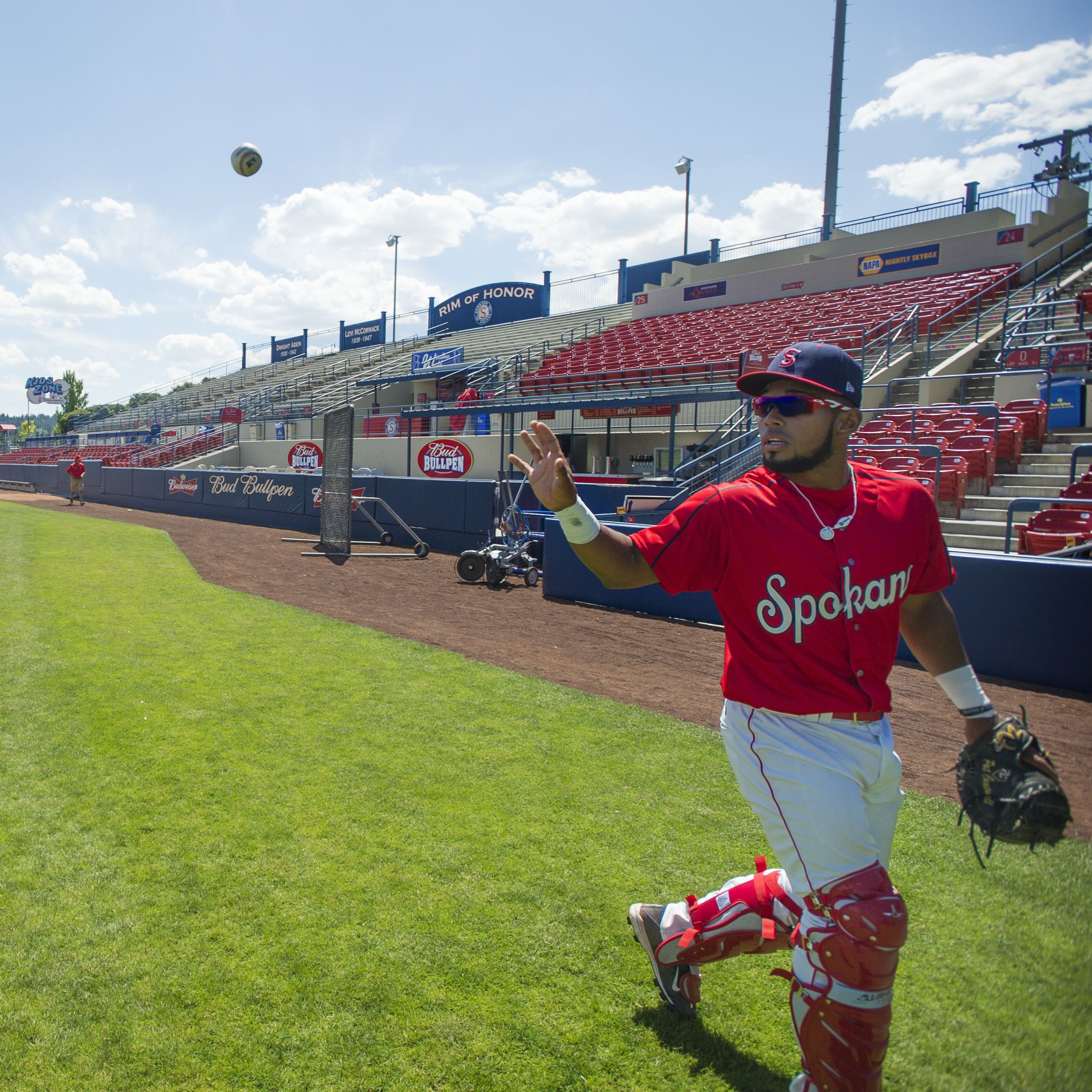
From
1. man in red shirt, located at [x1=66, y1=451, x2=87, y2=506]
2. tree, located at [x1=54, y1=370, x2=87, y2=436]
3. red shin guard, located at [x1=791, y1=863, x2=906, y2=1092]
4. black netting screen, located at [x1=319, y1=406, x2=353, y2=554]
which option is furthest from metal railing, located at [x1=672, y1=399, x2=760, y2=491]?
tree, located at [x1=54, y1=370, x2=87, y2=436]

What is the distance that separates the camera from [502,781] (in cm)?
468

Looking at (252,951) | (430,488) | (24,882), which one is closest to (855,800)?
(252,951)

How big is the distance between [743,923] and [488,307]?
1592 inches

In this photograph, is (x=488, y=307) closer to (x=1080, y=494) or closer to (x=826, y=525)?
(x=1080, y=494)

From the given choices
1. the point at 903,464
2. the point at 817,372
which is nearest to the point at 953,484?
the point at 903,464

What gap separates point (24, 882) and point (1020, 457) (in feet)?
41.7

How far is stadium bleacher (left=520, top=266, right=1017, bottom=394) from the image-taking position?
64.3ft

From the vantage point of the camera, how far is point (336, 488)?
52.9 ft

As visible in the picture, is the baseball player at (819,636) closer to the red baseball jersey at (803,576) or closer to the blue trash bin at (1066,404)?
the red baseball jersey at (803,576)

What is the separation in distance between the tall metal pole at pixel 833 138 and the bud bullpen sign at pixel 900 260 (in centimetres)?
260

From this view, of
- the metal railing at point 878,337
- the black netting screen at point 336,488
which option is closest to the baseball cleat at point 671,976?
the black netting screen at point 336,488

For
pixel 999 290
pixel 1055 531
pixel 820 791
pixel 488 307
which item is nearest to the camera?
pixel 820 791

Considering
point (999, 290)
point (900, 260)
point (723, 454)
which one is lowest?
point (723, 454)

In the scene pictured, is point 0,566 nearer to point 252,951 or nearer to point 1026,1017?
point 252,951
